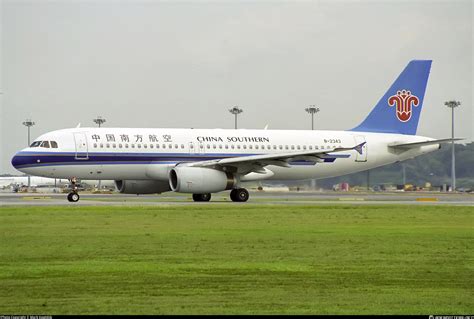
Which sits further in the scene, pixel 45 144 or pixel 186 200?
pixel 186 200

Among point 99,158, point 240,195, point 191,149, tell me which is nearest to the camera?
point 99,158

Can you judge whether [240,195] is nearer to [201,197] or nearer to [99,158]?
[201,197]

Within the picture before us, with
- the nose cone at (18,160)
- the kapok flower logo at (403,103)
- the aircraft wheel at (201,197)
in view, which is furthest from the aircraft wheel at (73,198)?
the kapok flower logo at (403,103)

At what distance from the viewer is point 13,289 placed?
16.8 m

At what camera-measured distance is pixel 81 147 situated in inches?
1957

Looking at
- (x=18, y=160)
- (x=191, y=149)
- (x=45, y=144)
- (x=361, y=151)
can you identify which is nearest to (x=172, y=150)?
(x=191, y=149)

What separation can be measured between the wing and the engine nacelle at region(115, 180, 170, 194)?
2.59 metres

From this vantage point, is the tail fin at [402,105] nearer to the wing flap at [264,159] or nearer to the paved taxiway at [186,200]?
the paved taxiway at [186,200]

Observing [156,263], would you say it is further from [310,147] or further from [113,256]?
[310,147]

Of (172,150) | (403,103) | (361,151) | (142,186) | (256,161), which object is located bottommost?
(142,186)

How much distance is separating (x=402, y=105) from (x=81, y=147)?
22.7m

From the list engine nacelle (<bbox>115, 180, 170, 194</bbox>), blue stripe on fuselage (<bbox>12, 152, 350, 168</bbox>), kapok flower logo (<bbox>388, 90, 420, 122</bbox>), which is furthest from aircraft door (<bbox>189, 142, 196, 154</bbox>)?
kapok flower logo (<bbox>388, 90, 420, 122</bbox>)

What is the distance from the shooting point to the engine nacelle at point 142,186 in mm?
52406

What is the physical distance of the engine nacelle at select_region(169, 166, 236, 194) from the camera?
1916 inches
